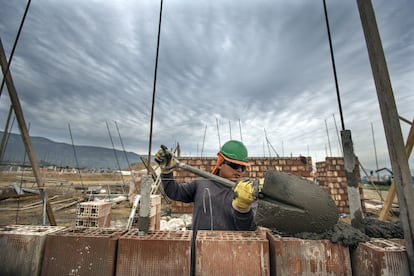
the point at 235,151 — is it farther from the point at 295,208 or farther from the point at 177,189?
the point at 295,208

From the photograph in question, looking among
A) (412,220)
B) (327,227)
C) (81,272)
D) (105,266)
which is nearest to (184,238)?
(105,266)

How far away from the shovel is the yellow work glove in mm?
161

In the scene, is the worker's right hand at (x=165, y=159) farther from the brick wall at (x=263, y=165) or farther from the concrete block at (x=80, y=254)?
the brick wall at (x=263, y=165)

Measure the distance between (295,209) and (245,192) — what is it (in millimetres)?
369

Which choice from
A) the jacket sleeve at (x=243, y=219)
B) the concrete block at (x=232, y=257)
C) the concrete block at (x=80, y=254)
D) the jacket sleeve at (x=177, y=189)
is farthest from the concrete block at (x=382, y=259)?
the jacket sleeve at (x=177, y=189)

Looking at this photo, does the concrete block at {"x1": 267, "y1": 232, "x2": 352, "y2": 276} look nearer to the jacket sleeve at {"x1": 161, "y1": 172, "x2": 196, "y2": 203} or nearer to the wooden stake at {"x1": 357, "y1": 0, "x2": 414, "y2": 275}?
the wooden stake at {"x1": 357, "y1": 0, "x2": 414, "y2": 275}

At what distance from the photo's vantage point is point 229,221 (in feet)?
6.83

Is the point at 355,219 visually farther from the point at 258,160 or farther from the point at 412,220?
the point at 258,160

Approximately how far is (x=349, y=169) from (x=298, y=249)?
1.53 feet

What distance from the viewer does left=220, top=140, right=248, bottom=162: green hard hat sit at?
85.4 inches

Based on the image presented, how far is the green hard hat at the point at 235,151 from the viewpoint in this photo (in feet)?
7.12

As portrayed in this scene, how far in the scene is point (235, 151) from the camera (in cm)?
219

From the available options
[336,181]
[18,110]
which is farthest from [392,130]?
[336,181]

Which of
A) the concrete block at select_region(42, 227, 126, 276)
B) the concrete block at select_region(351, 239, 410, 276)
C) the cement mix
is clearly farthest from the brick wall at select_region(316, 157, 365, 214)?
the concrete block at select_region(42, 227, 126, 276)
